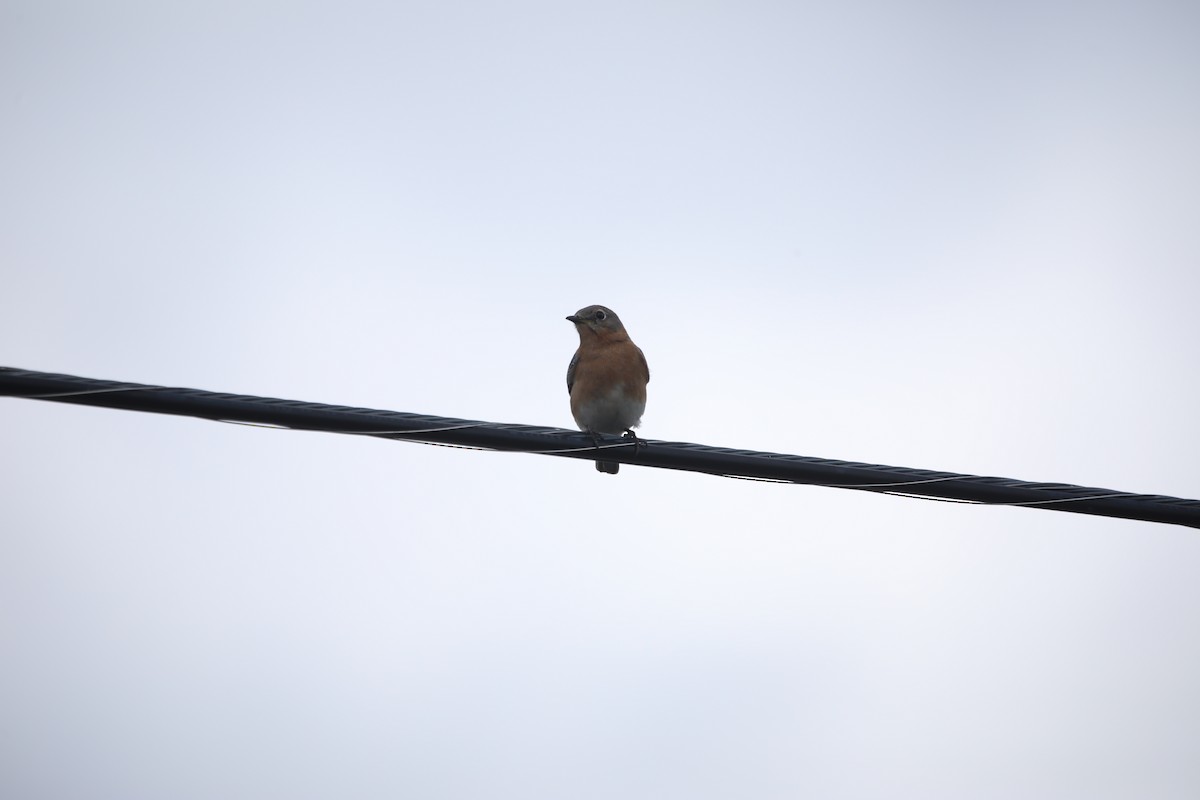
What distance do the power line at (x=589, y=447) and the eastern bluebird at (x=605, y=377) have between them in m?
3.16

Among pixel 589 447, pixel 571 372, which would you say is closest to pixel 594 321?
pixel 571 372

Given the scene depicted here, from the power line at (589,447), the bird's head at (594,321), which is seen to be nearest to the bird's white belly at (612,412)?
the bird's head at (594,321)

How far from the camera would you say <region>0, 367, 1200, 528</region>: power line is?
14.9 ft

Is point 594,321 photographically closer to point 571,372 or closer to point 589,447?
point 571,372

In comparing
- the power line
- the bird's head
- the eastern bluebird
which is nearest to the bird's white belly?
the eastern bluebird

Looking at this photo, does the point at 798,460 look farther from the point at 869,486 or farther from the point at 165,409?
the point at 165,409

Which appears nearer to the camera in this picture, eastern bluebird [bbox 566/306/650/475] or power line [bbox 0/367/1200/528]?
power line [bbox 0/367/1200/528]

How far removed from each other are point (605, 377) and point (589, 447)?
3337mm

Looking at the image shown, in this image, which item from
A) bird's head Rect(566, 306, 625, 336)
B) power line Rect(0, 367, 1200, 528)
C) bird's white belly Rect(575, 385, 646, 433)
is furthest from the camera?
bird's head Rect(566, 306, 625, 336)

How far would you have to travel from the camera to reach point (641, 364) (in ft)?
30.5

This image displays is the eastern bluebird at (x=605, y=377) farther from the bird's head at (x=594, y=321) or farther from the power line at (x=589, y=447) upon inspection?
the power line at (x=589, y=447)

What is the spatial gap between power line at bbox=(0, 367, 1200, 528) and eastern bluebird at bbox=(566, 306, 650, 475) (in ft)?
10.4

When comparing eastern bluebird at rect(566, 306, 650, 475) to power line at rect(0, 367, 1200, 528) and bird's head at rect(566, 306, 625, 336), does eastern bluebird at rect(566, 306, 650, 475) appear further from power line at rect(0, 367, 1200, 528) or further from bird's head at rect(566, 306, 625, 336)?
power line at rect(0, 367, 1200, 528)

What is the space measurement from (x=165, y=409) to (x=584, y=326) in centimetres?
514
